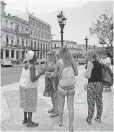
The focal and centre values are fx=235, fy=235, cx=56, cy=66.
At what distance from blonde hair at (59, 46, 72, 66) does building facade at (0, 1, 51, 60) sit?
1712 inches

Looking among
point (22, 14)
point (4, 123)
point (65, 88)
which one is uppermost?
point (22, 14)

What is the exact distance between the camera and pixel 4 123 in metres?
4.85

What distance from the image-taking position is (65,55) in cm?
415

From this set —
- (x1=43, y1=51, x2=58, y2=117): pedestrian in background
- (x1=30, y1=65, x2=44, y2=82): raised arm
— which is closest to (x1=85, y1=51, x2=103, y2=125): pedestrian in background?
(x1=43, y1=51, x2=58, y2=117): pedestrian in background

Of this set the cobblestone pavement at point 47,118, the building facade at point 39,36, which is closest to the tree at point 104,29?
the cobblestone pavement at point 47,118

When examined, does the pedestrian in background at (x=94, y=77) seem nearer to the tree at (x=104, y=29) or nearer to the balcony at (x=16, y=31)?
the tree at (x=104, y=29)

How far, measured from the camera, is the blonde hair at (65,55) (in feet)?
13.6

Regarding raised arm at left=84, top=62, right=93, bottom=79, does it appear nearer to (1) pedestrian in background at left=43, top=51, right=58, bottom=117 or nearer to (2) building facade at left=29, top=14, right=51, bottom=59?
(1) pedestrian in background at left=43, top=51, right=58, bottom=117

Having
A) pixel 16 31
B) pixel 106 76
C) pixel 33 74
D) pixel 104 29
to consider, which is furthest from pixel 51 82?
pixel 16 31

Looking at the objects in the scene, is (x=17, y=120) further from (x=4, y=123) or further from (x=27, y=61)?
(x=27, y=61)

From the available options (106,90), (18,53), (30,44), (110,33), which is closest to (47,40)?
(30,44)

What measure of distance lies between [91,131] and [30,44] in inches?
2256

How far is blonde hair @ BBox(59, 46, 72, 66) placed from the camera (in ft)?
13.6

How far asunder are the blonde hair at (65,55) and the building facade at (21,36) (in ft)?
143
